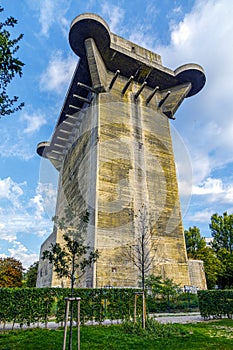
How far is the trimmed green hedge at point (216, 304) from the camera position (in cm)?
1110

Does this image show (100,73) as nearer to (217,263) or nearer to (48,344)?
(48,344)

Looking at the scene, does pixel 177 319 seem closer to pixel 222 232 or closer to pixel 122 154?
pixel 122 154

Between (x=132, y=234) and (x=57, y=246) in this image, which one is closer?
(x=57, y=246)

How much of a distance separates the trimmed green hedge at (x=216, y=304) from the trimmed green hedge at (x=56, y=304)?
9.58 ft

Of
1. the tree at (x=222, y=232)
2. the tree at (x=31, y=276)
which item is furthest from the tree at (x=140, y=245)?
the tree at (x=31, y=276)

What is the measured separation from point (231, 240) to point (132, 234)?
18.8m

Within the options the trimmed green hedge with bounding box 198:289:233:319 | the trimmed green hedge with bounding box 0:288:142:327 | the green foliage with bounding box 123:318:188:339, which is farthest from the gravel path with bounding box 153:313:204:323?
the green foliage with bounding box 123:318:188:339

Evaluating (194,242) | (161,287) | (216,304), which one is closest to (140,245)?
(161,287)

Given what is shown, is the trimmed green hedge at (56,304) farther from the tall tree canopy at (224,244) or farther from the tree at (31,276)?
the tree at (31,276)

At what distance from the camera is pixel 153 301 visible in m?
13.9

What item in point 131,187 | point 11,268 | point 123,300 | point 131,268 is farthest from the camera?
point 11,268

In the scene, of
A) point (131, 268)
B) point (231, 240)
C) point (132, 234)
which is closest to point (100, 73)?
point (132, 234)

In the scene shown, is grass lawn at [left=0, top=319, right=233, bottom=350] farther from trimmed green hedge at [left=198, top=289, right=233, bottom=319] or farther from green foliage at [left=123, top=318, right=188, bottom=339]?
trimmed green hedge at [left=198, top=289, right=233, bottom=319]

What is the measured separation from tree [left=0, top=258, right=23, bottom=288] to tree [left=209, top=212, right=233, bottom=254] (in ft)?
73.1
